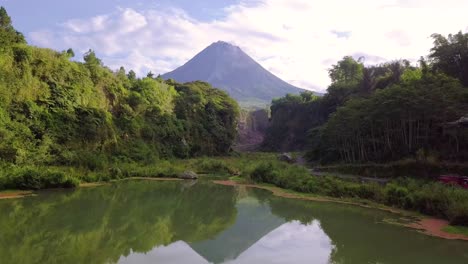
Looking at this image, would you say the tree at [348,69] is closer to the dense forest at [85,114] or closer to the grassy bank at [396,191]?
the dense forest at [85,114]

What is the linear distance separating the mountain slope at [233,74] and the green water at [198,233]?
437 feet

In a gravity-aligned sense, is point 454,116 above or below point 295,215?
above

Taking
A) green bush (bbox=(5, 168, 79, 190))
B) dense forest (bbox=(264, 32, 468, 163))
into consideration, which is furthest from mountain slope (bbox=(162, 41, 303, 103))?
green bush (bbox=(5, 168, 79, 190))

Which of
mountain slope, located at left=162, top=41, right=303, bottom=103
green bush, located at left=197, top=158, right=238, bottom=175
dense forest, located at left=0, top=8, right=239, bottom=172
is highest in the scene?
mountain slope, located at left=162, top=41, right=303, bottom=103

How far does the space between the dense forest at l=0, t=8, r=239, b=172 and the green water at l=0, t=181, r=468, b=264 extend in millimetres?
6512

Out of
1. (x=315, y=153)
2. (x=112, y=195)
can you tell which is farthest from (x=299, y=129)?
(x=112, y=195)

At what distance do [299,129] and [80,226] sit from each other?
57661mm

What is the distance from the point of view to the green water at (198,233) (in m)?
9.91

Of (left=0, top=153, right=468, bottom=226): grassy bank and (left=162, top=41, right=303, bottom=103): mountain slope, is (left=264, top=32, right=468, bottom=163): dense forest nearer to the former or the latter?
(left=0, top=153, right=468, bottom=226): grassy bank

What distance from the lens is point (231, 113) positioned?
5412cm

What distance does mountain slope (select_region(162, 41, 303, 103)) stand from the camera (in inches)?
6398

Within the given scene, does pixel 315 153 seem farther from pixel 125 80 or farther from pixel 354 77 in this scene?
pixel 354 77

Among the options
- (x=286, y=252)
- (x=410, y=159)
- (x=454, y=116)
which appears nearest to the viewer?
(x=286, y=252)

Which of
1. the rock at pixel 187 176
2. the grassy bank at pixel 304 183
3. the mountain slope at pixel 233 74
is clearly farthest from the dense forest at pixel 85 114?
the mountain slope at pixel 233 74
